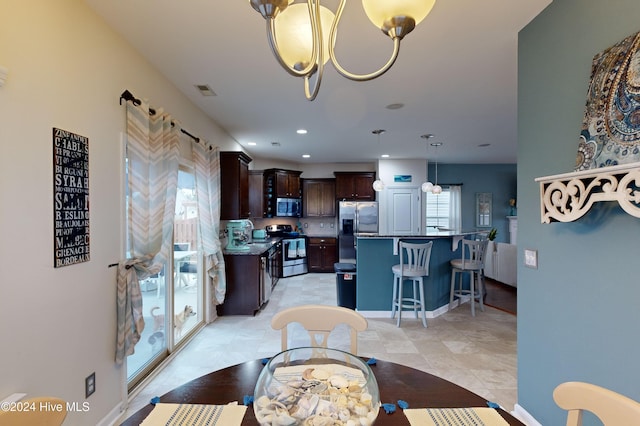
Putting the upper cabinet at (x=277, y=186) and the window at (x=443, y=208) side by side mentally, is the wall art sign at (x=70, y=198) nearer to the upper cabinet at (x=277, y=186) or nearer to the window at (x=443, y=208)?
the upper cabinet at (x=277, y=186)

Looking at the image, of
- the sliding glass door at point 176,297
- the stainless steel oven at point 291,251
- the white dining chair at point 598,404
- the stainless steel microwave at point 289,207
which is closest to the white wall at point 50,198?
the sliding glass door at point 176,297

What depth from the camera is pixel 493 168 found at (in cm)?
768

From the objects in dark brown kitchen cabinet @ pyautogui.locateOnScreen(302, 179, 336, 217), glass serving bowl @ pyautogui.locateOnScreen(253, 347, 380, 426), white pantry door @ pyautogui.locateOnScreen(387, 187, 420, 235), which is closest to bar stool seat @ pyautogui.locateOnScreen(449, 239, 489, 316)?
white pantry door @ pyautogui.locateOnScreen(387, 187, 420, 235)

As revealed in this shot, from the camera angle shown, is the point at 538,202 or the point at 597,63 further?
the point at 538,202

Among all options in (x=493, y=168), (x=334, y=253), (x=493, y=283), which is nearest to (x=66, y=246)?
(x=334, y=253)

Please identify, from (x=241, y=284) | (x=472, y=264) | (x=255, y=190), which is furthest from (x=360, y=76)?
(x=255, y=190)

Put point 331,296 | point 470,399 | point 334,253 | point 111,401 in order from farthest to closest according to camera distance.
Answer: point 334,253 → point 331,296 → point 111,401 → point 470,399

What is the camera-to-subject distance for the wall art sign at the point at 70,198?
159cm

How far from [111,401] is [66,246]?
1.21 meters

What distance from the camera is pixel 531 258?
6.43 ft

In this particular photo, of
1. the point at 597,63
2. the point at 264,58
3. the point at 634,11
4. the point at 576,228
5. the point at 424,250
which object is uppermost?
the point at 264,58

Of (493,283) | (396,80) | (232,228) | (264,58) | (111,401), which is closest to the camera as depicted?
(111,401)

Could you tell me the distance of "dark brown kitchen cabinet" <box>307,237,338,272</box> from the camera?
7.09 metres

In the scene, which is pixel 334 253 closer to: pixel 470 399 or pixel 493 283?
pixel 493 283
